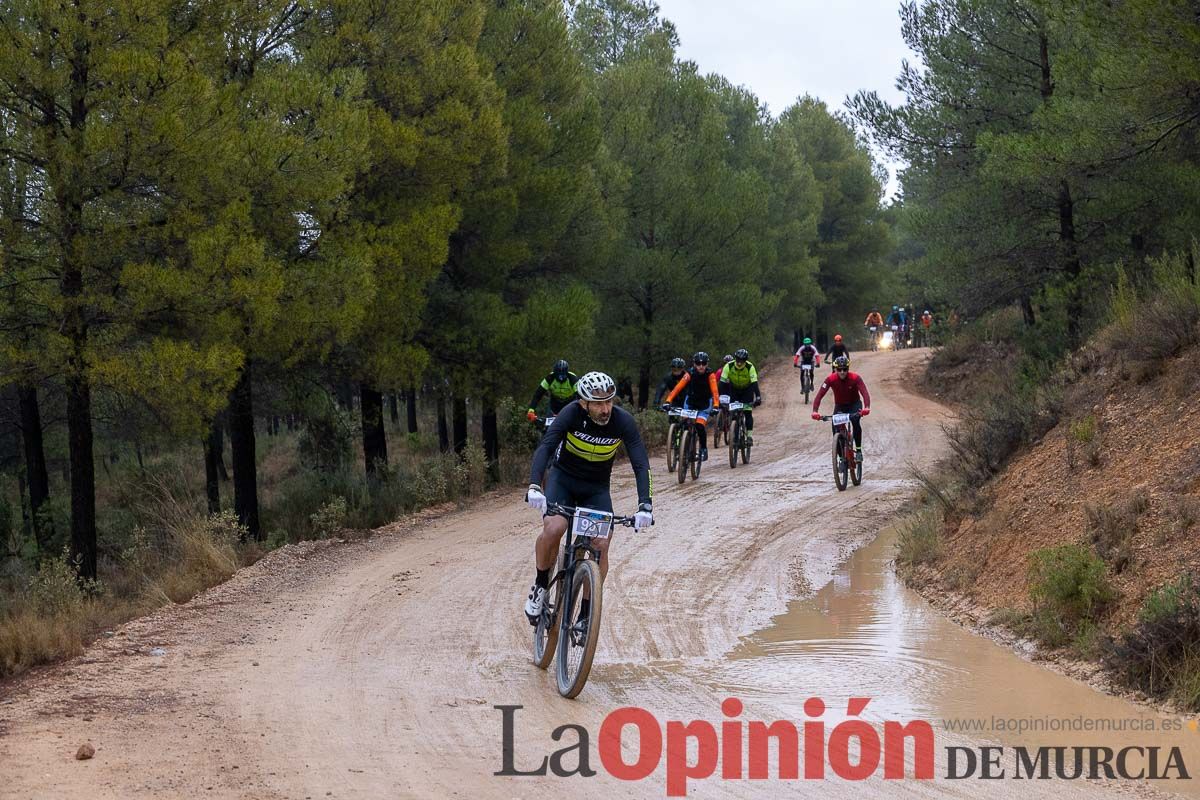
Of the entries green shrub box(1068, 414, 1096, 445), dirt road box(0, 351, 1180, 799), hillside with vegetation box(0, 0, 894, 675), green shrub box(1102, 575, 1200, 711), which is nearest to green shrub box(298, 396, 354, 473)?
hillside with vegetation box(0, 0, 894, 675)

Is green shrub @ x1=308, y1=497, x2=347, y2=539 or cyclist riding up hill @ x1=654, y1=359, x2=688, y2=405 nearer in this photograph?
green shrub @ x1=308, y1=497, x2=347, y2=539

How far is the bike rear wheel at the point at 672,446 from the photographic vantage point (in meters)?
21.1

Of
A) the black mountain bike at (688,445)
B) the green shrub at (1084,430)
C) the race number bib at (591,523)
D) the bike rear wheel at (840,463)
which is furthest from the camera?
the black mountain bike at (688,445)

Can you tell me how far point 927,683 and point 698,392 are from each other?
1276 cm

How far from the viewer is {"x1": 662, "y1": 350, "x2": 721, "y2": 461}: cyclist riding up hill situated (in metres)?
20.4

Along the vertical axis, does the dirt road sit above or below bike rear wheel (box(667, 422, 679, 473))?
below

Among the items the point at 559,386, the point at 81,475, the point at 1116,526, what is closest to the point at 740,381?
the point at 559,386

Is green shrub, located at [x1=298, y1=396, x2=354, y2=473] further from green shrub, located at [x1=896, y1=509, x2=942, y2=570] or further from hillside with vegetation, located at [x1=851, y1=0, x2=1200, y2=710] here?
hillside with vegetation, located at [x1=851, y1=0, x2=1200, y2=710]

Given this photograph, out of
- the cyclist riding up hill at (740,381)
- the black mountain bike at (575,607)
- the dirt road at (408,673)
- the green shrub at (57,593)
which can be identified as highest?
the cyclist riding up hill at (740,381)

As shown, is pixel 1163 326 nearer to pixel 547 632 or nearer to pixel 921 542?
pixel 921 542

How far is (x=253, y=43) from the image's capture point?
1741cm

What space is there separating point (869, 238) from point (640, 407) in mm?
32404

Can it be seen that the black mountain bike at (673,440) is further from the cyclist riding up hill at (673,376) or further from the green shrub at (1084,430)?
the green shrub at (1084,430)

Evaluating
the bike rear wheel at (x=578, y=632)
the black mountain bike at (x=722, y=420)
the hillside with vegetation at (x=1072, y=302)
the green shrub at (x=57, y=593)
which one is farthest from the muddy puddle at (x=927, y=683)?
the black mountain bike at (x=722, y=420)
